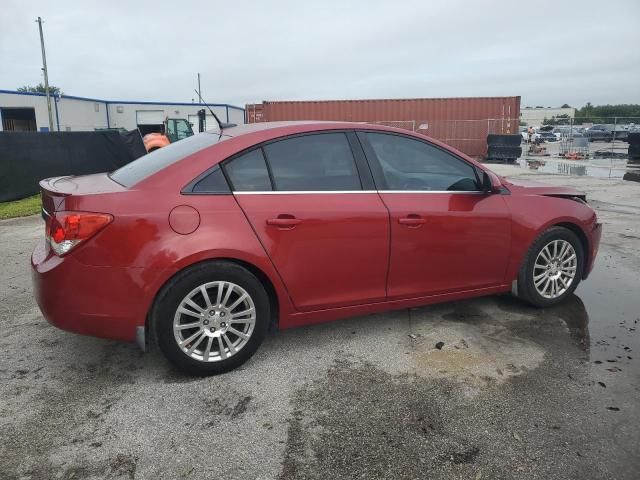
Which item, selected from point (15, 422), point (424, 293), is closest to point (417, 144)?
point (424, 293)

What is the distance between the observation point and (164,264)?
2.96 m

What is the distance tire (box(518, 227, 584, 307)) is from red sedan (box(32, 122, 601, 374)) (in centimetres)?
3

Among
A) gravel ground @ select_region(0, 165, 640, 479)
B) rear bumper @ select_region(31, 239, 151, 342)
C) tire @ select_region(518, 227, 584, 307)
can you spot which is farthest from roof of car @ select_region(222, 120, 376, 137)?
tire @ select_region(518, 227, 584, 307)

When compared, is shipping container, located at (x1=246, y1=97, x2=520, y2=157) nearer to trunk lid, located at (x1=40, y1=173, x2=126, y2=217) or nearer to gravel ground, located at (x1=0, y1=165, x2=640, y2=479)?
gravel ground, located at (x1=0, y1=165, x2=640, y2=479)

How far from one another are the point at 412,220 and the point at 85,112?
42.7 m

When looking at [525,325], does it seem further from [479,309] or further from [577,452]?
[577,452]

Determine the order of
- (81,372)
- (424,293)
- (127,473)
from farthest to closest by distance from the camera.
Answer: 1. (424,293)
2. (81,372)
3. (127,473)

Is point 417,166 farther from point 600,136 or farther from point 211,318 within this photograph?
point 600,136

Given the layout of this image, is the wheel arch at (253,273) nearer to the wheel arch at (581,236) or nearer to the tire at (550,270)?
the tire at (550,270)

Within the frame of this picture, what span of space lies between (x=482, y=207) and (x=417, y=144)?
2.31 ft

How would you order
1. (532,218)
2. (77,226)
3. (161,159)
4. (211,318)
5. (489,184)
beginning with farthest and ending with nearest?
(532,218), (489,184), (161,159), (211,318), (77,226)

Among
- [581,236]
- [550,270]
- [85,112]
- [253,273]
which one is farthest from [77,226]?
[85,112]

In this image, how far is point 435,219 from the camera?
371 cm

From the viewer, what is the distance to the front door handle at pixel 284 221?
10.6 ft
